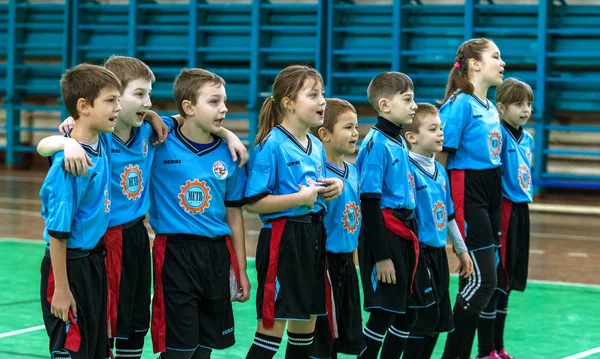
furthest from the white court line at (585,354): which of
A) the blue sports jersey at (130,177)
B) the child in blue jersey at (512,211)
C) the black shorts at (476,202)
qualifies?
the blue sports jersey at (130,177)

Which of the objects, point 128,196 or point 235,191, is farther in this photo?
point 235,191

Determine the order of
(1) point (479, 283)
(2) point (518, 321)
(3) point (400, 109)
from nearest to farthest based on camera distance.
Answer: (3) point (400, 109) → (1) point (479, 283) → (2) point (518, 321)

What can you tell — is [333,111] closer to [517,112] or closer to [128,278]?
[128,278]

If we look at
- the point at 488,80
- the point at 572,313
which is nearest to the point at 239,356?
the point at 488,80

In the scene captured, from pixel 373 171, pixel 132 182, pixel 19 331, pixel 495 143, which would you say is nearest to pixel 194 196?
pixel 132 182

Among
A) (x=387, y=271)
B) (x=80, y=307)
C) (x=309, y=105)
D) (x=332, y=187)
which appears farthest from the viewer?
(x=387, y=271)

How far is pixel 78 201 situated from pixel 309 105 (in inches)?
45.8

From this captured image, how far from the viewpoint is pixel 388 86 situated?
482 cm

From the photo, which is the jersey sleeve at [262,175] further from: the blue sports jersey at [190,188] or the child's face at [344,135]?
the child's face at [344,135]

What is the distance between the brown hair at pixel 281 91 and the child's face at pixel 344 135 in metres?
0.27

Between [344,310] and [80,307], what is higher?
[80,307]

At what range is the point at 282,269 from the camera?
4.28 m

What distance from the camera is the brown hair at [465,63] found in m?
5.49

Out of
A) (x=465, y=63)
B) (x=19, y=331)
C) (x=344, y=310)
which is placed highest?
(x=465, y=63)
